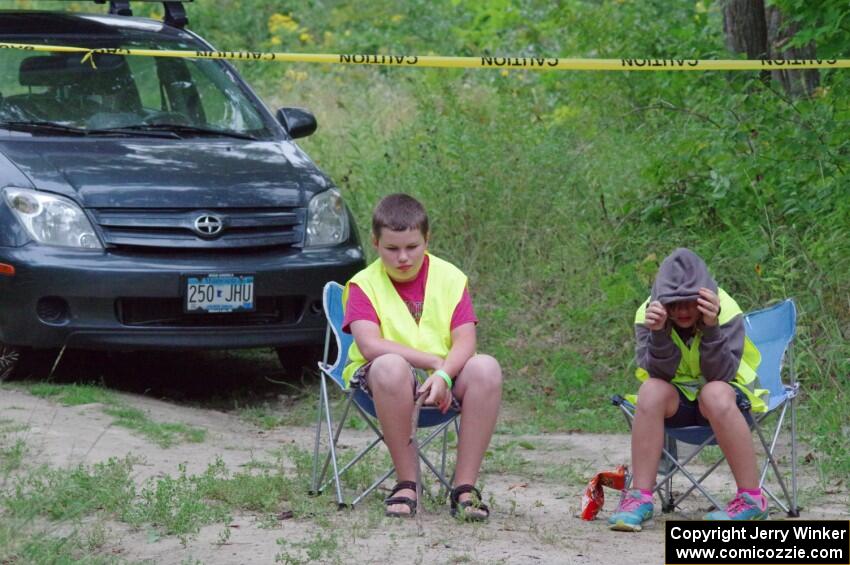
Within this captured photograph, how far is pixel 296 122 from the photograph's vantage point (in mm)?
8281

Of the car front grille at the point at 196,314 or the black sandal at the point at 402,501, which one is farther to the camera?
the car front grille at the point at 196,314

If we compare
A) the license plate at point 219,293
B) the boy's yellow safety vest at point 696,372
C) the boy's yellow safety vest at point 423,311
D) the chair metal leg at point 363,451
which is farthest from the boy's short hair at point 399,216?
the license plate at point 219,293

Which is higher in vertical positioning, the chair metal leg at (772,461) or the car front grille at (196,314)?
the car front grille at (196,314)

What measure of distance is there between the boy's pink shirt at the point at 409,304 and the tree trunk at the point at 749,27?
4842 millimetres

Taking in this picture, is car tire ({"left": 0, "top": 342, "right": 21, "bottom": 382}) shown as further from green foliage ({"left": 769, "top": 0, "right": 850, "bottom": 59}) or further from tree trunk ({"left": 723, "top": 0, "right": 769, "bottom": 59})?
tree trunk ({"left": 723, "top": 0, "right": 769, "bottom": 59})

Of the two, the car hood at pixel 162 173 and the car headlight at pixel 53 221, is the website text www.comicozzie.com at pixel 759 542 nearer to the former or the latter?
the car hood at pixel 162 173

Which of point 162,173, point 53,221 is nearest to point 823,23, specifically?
point 162,173

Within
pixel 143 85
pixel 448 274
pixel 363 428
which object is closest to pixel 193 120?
pixel 143 85

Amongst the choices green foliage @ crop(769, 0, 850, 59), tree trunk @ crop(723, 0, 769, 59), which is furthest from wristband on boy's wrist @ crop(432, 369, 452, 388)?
tree trunk @ crop(723, 0, 769, 59)

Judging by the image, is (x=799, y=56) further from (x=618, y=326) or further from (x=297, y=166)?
(x=297, y=166)

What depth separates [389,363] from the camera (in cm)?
518

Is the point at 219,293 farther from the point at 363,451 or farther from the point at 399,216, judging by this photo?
the point at 399,216

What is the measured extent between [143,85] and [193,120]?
0.35 meters

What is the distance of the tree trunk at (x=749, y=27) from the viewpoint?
9.66 metres
